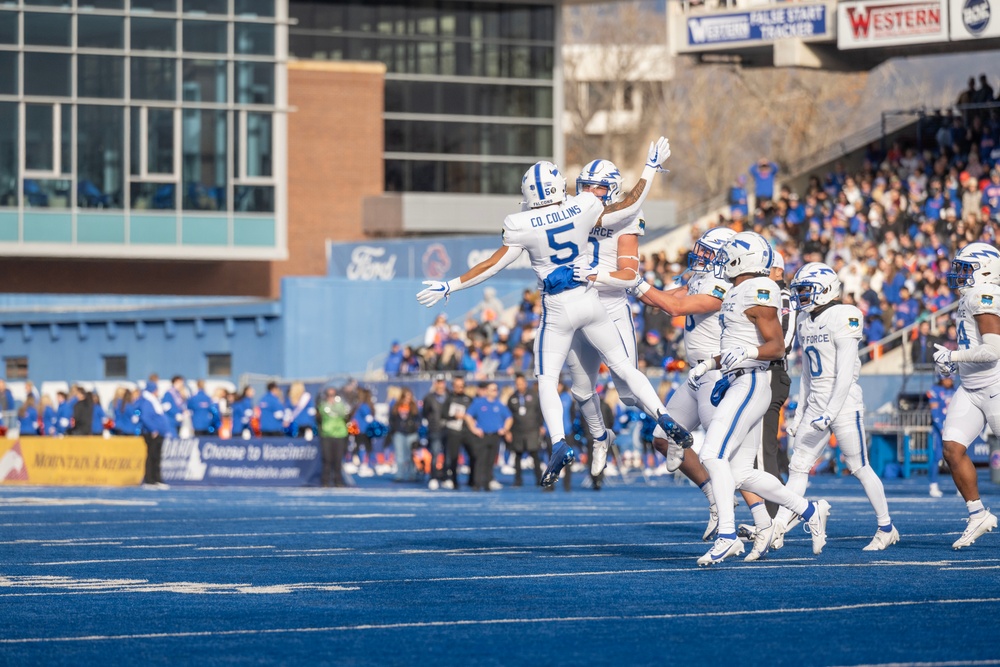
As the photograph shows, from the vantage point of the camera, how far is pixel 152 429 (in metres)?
28.0

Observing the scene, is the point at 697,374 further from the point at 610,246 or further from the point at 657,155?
the point at 657,155

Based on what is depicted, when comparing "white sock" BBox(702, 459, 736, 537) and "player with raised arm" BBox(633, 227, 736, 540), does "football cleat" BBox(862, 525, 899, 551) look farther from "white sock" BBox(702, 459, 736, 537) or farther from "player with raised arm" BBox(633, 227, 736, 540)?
"white sock" BBox(702, 459, 736, 537)

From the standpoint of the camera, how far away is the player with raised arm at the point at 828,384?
42.9 feet

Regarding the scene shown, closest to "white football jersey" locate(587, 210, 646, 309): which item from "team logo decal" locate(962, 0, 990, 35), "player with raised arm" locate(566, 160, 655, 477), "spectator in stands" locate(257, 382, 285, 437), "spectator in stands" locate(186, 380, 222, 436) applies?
"player with raised arm" locate(566, 160, 655, 477)

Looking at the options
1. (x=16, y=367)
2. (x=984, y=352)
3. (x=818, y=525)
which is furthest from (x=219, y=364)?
(x=818, y=525)

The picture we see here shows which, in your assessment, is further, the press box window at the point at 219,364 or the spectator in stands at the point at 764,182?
the press box window at the point at 219,364

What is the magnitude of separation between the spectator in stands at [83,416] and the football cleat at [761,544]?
67.8ft

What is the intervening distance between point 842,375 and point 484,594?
405 centimetres

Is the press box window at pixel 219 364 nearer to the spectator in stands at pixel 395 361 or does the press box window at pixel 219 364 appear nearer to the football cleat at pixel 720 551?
the spectator in stands at pixel 395 361

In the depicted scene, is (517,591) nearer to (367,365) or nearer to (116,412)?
(116,412)

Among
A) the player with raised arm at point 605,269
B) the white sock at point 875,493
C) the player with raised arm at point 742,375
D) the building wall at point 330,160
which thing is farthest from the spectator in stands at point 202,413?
the building wall at point 330,160

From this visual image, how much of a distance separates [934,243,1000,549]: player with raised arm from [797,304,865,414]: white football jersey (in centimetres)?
65

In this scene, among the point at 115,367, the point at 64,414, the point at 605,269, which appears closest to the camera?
the point at 605,269

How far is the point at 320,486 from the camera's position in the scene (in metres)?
26.9
